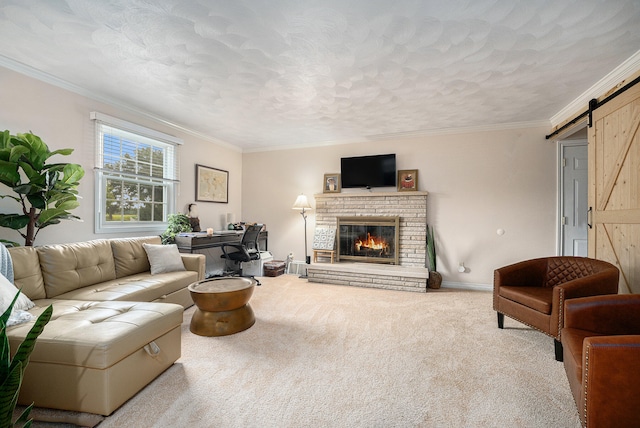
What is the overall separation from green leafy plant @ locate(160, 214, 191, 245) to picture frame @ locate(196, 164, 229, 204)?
66 centimetres

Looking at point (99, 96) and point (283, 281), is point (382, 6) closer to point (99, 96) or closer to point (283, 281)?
point (99, 96)

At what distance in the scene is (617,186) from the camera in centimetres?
255

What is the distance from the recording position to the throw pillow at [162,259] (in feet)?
10.3

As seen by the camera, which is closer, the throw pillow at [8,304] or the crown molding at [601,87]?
the throw pillow at [8,304]

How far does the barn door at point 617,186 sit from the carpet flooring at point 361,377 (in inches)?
39.3

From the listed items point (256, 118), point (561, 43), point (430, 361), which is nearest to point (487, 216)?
point (561, 43)

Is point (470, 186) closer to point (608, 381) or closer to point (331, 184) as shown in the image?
point (331, 184)

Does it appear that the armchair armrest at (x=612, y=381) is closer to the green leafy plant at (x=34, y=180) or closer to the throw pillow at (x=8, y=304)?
the throw pillow at (x=8, y=304)

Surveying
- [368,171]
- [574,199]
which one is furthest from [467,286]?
[368,171]

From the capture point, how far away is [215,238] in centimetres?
426

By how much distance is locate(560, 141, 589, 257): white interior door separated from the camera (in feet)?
12.6

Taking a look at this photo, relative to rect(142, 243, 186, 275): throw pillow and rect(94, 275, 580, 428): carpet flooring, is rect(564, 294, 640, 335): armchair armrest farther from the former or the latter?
rect(142, 243, 186, 275): throw pillow

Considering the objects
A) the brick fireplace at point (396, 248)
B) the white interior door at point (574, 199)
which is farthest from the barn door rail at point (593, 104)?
the brick fireplace at point (396, 248)

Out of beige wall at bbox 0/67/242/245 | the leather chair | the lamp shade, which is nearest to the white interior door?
the leather chair
